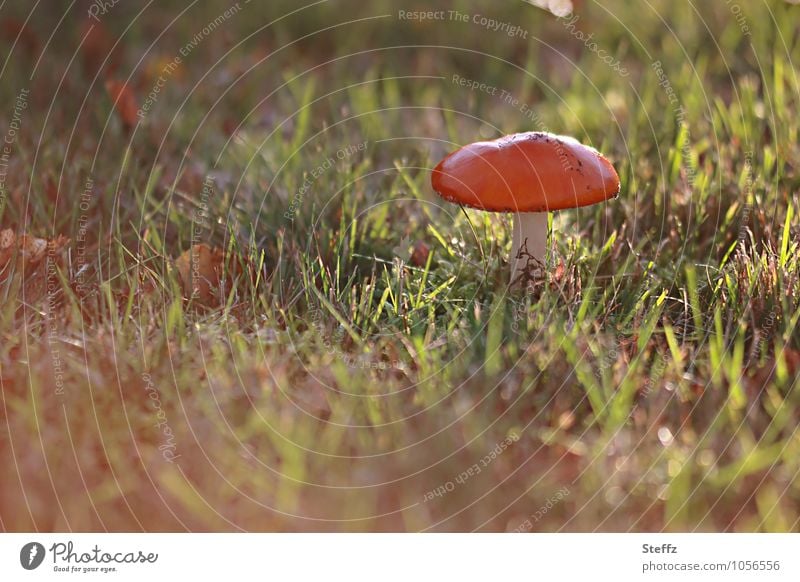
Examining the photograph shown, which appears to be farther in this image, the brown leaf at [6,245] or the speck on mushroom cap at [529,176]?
the brown leaf at [6,245]

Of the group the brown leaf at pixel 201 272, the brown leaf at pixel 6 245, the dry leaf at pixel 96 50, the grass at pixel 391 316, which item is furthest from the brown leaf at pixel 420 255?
the dry leaf at pixel 96 50

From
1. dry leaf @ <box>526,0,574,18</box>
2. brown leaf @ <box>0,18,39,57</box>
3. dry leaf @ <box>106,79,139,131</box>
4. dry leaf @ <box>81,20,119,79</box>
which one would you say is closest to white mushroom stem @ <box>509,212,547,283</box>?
dry leaf @ <box>106,79,139,131</box>

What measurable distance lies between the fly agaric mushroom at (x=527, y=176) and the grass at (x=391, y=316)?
0.29 metres

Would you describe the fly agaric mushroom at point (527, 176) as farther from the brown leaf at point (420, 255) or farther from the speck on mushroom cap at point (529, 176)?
the brown leaf at point (420, 255)

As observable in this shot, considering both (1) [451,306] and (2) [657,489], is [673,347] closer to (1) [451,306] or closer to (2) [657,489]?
(2) [657,489]

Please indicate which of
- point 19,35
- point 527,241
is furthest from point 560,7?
point 19,35

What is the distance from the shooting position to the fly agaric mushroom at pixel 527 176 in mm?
2568

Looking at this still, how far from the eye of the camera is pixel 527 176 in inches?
101

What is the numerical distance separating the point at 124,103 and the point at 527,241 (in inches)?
92.5

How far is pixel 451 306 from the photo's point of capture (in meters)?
2.83

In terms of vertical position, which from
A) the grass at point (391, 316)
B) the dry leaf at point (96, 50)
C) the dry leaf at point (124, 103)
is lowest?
the grass at point (391, 316)

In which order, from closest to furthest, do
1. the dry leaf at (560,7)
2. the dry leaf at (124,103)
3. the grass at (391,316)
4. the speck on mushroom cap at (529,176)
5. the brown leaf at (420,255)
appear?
the grass at (391,316) → the speck on mushroom cap at (529,176) → the brown leaf at (420,255) → the dry leaf at (124,103) → the dry leaf at (560,7)

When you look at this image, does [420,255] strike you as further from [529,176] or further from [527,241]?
[529,176]

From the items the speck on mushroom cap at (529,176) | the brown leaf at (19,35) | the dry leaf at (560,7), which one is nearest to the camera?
the speck on mushroom cap at (529,176)
